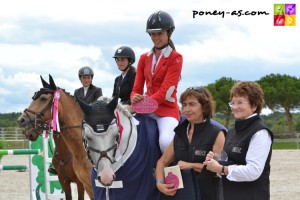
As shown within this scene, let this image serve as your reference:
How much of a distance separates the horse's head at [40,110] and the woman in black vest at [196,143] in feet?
10.4

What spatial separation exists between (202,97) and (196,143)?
0.34m

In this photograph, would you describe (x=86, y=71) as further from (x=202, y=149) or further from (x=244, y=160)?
(x=244, y=160)

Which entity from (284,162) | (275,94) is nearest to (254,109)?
(284,162)

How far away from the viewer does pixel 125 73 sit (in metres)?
6.02

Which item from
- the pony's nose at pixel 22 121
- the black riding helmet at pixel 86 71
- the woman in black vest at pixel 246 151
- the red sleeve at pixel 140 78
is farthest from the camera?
the black riding helmet at pixel 86 71

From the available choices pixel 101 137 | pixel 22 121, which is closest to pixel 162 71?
pixel 101 137

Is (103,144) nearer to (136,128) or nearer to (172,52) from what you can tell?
(136,128)

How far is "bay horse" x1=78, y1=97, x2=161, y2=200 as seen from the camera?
3799 millimetres

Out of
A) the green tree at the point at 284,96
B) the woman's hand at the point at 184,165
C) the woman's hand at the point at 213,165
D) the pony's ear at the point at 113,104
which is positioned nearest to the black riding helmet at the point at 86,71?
the pony's ear at the point at 113,104

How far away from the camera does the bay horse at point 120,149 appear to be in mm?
3799

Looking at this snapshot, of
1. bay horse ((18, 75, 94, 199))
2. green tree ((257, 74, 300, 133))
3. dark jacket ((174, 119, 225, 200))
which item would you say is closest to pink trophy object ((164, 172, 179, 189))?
dark jacket ((174, 119, 225, 200))

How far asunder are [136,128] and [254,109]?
1.15 m

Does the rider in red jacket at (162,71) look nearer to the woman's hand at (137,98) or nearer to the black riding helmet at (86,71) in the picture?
the woman's hand at (137,98)

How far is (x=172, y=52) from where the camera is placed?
4660mm
